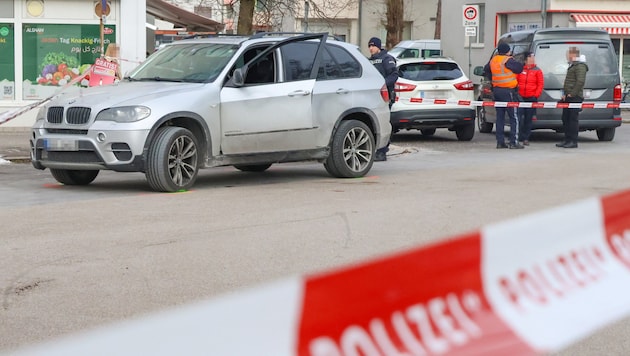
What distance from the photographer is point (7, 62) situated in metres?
21.5

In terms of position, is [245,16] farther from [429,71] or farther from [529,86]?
[529,86]

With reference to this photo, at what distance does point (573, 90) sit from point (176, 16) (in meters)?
14.4

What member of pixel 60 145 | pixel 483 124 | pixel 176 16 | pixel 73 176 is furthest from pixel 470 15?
Result: pixel 60 145

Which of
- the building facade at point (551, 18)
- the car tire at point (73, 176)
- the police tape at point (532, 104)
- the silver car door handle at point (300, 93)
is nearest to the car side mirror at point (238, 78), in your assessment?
the silver car door handle at point (300, 93)

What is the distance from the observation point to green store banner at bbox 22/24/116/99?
21625 millimetres

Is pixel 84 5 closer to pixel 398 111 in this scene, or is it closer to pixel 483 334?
pixel 398 111

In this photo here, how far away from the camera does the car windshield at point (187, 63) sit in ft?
40.1

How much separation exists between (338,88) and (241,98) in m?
1.56

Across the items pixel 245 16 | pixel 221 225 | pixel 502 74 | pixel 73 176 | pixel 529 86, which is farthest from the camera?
pixel 245 16

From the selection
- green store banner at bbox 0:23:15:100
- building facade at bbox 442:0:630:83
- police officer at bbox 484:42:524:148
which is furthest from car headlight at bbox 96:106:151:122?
building facade at bbox 442:0:630:83

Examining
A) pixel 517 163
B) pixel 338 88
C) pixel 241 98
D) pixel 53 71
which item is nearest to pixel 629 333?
pixel 241 98

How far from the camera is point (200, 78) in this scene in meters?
12.1

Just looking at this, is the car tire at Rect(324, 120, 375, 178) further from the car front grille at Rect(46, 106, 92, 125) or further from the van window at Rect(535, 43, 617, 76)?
the van window at Rect(535, 43, 617, 76)

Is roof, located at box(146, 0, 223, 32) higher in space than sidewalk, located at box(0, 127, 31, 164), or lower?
higher
